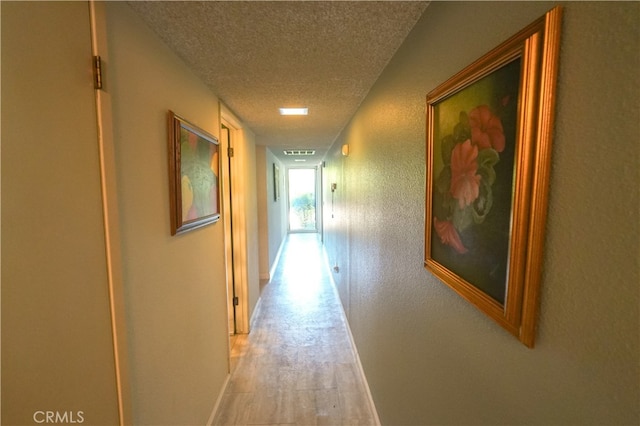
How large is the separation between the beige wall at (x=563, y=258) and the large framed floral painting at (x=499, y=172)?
0.02m

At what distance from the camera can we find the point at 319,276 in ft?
15.4

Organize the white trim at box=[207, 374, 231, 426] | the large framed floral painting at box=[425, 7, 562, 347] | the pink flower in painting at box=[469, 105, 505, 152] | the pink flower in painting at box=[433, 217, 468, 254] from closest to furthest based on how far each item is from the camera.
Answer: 1. the large framed floral painting at box=[425, 7, 562, 347]
2. the pink flower in painting at box=[469, 105, 505, 152]
3. the pink flower in painting at box=[433, 217, 468, 254]
4. the white trim at box=[207, 374, 231, 426]

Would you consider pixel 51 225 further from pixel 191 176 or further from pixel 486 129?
pixel 486 129

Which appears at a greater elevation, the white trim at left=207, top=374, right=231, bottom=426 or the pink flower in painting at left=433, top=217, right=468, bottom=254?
the pink flower in painting at left=433, top=217, right=468, bottom=254

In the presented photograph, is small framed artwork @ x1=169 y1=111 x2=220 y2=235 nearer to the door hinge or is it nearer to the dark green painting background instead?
the door hinge

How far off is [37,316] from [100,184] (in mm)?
391

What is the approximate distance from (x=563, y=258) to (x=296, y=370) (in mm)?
2335

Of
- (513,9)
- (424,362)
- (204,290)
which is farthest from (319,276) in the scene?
(513,9)

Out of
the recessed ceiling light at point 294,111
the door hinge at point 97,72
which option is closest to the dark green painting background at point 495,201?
the door hinge at point 97,72

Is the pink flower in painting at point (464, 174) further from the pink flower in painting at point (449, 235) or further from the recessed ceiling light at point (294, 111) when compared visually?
the recessed ceiling light at point (294, 111)

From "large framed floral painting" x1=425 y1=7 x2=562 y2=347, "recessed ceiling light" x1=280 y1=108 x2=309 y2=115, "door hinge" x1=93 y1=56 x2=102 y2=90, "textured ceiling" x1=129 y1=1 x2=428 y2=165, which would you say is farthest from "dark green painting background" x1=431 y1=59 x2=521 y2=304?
"recessed ceiling light" x1=280 y1=108 x2=309 y2=115

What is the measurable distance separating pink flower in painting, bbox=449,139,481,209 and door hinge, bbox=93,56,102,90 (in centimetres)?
112

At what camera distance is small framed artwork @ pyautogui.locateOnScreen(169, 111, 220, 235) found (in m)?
1.25

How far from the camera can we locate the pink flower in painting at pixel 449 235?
78 cm
